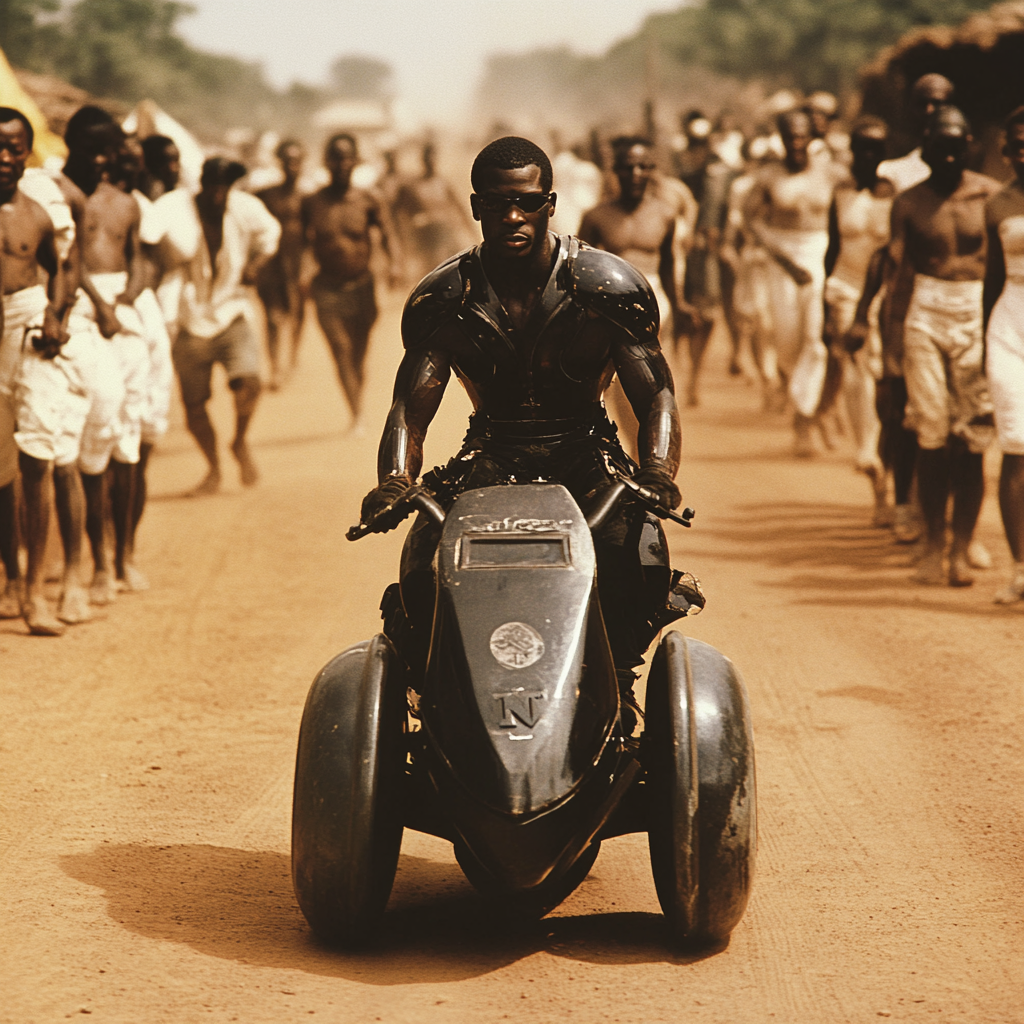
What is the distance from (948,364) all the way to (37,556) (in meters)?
4.84

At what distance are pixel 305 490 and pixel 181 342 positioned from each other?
139 centimetres

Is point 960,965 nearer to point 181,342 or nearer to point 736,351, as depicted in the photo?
point 181,342

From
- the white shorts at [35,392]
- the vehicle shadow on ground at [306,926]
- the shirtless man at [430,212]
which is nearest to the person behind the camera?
the vehicle shadow on ground at [306,926]

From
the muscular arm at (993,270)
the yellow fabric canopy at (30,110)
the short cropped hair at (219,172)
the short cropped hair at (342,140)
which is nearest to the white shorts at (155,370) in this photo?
the short cropped hair at (219,172)

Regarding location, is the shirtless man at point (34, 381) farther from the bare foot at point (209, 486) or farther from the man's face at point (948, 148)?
the man's face at point (948, 148)

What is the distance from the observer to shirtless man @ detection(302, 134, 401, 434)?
15.9 m

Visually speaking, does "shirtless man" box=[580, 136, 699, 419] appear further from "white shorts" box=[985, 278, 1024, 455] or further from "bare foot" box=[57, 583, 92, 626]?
"bare foot" box=[57, 583, 92, 626]

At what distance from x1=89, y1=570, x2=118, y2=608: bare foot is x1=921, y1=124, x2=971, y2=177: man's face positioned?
491cm

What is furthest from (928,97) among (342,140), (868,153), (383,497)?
(383,497)

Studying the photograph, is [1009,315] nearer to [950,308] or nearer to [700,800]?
[950,308]

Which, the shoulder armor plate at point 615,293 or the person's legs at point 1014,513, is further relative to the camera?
the person's legs at point 1014,513

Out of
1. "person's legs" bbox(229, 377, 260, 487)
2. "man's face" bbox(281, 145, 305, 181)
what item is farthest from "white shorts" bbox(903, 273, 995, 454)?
"man's face" bbox(281, 145, 305, 181)

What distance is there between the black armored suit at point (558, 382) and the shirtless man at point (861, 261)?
695 cm

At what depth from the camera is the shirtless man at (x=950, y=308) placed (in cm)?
1012
